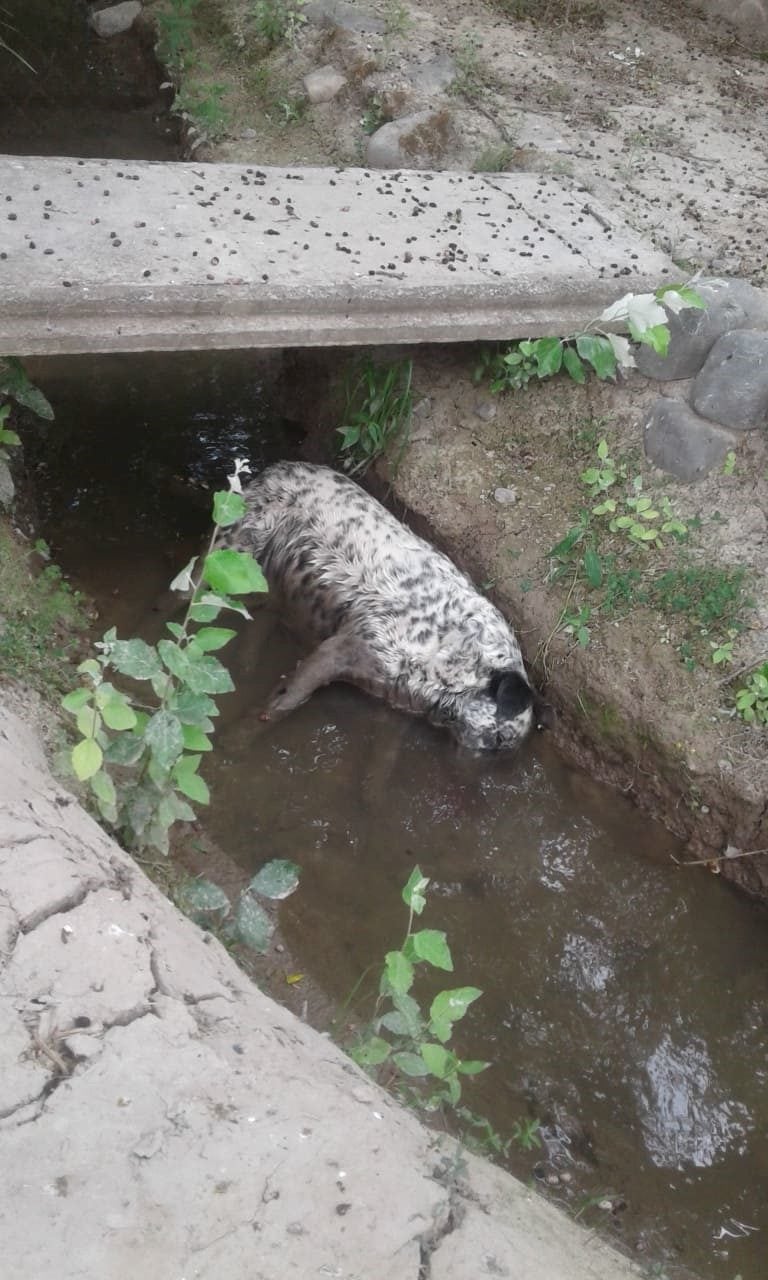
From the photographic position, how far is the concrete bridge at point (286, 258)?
4379 mm

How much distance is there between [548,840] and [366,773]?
2.96 ft

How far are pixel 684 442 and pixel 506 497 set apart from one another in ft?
3.08

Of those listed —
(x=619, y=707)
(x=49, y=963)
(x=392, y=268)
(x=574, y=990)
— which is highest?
(x=392, y=268)

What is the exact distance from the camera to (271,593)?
580 centimetres

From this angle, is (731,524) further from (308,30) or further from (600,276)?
(308,30)

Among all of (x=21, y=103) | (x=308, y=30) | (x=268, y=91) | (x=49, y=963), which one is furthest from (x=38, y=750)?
(x=21, y=103)

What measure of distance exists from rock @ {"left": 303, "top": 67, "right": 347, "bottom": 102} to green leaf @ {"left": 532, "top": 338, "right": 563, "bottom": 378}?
347cm

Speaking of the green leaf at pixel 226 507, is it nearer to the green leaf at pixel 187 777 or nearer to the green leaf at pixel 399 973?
the green leaf at pixel 187 777

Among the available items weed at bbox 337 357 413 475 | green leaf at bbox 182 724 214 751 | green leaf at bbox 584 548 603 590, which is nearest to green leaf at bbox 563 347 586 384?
weed at bbox 337 357 413 475

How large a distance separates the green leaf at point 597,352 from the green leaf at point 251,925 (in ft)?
10.6

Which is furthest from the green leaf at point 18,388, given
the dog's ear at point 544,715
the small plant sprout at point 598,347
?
the dog's ear at point 544,715

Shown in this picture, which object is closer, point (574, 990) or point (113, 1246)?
point (113, 1246)

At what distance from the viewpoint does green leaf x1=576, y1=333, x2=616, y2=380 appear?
5293 millimetres

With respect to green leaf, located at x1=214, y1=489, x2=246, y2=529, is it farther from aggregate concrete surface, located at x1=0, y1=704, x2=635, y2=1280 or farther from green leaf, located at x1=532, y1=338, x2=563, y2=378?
green leaf, located at x1=532, y1=338, x2=563, y2=378
